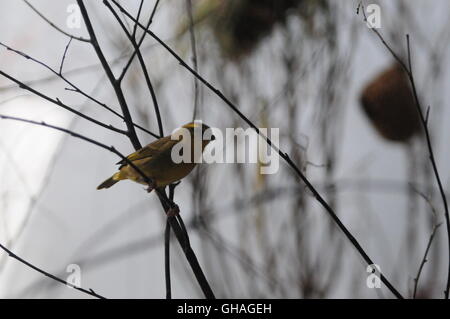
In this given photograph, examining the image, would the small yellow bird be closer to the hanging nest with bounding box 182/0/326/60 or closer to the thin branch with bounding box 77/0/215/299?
the thin branch with bounding box 77/0/215/299

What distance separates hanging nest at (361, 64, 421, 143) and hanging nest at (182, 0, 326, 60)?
0.24 metres

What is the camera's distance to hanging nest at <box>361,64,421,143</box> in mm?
1286

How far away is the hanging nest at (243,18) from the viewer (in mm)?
1272

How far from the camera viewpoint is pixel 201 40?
1.26 metres

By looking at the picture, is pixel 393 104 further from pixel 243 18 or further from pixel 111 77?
pixel 111 77

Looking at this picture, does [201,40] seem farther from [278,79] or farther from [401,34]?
A: [401,34]

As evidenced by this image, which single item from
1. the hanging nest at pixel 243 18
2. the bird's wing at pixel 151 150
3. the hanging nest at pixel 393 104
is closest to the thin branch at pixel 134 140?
the bird's wing at pixel 151 150

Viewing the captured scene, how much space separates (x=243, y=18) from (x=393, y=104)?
1.40ft

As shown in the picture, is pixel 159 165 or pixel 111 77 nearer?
pixel 111 77

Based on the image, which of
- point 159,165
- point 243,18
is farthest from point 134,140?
point 243,18

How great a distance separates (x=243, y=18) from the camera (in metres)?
1.33

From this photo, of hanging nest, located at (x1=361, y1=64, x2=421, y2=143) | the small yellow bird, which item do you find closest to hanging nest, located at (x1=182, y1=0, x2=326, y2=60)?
hanging nest, located at (x1=361, y1=64, x2=421, y2=143)
